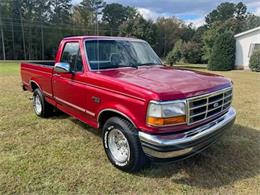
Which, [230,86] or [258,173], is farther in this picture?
[230,86]

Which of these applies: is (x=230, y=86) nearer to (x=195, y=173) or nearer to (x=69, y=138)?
(x=195, y=173)

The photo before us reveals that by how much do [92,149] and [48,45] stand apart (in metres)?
52.9

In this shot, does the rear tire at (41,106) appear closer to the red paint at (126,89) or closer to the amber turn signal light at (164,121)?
the red paint at (126,89)

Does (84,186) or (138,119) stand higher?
(138,119)

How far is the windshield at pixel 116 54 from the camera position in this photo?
432cm

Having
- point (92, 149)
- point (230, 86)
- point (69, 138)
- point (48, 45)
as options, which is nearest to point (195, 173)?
point (230, 86)

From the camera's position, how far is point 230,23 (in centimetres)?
5134

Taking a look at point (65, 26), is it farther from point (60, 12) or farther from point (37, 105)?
point (37, 105)

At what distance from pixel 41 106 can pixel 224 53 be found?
68.8ft

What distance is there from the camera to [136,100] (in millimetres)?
3164

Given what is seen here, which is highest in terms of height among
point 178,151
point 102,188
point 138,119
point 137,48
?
point 137,48

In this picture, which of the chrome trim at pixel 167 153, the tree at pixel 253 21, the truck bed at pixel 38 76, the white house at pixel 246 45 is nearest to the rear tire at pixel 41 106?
the truck bed at pixel 38 76

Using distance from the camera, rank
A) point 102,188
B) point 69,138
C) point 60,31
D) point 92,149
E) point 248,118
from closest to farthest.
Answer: point 102,188, point 92,149, point 69,138, point 248,118, point 60,31

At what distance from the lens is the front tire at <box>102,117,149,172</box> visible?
3.36 meters
